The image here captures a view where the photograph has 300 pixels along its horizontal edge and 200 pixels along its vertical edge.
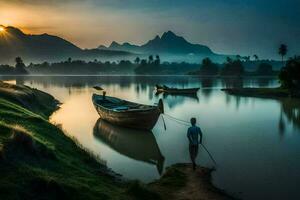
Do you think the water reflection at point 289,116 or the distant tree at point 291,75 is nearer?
the water reflection at point 289,116

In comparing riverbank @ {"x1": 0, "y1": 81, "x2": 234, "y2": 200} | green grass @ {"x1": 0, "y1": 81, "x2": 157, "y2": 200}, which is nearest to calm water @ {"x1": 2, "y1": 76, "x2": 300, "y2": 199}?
riverbank @ {"x1": 0, "y1": 81, "x2": 234, "y2": 200}

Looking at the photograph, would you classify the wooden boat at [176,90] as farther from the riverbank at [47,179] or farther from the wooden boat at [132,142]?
the riverbank at [47,179]

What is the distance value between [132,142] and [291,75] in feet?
169

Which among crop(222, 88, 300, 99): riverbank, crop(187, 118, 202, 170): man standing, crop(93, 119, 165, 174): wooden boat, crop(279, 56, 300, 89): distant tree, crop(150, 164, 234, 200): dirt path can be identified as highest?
crop(279, 56, 300, 89): distant tree

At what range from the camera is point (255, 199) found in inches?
644

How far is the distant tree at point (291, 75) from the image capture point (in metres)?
71.2

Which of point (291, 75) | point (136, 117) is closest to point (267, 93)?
point (291, 75)

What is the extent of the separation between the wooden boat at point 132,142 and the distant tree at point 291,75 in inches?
1828

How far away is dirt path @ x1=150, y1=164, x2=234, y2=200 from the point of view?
1544cm

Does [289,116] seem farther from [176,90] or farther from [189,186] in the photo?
[176,90]

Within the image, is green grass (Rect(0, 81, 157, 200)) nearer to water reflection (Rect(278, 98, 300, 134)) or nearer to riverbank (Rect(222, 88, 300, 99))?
water reflection (Rect(278, 98, 300, 134))

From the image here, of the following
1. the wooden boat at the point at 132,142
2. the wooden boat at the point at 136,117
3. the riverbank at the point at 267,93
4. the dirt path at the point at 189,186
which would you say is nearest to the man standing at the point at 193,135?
the dirt path at the point at 189,186

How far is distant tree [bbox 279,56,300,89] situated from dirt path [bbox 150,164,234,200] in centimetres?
5741

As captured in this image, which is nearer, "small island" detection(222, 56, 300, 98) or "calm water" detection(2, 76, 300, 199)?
"calm water" detection(2, 76, 300, 199)
